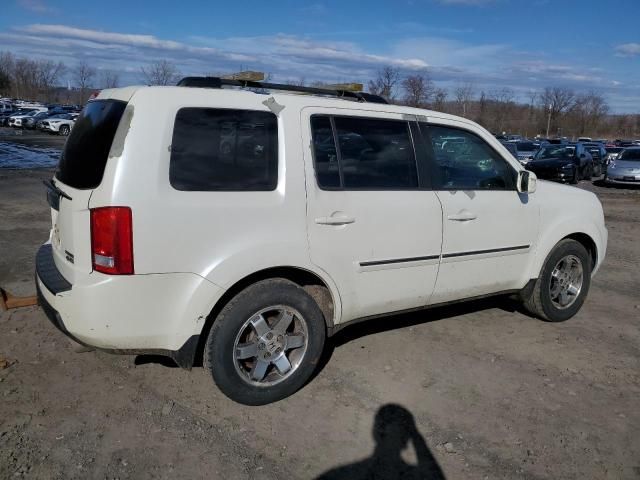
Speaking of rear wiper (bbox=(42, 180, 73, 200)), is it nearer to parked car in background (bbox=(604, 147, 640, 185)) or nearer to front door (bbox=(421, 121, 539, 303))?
front door (bbox=(421, 121, 539, 303))

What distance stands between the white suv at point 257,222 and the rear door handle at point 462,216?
1 cm

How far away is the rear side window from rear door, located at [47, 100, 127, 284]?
0.38 m

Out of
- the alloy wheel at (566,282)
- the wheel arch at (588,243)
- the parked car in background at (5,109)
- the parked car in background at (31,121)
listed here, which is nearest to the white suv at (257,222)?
the alloy wheel at (566,282)

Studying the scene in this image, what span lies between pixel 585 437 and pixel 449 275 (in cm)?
144

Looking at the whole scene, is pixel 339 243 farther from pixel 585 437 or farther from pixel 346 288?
pixel 585 437

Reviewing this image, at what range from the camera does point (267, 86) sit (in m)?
3.87

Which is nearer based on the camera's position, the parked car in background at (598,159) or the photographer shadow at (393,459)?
the photographer shadow at (393,459)

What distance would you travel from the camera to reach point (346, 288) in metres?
3.76

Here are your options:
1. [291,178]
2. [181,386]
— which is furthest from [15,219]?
[291,178]

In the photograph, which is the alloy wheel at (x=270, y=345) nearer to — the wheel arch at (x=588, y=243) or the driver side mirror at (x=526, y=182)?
the driver side mirror at (x=526, y=182)

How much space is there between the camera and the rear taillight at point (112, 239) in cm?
296

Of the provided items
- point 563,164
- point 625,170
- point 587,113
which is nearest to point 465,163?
point 563,164

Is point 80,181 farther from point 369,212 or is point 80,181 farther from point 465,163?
point 465,163

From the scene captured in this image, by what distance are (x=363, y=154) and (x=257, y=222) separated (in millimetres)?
982
